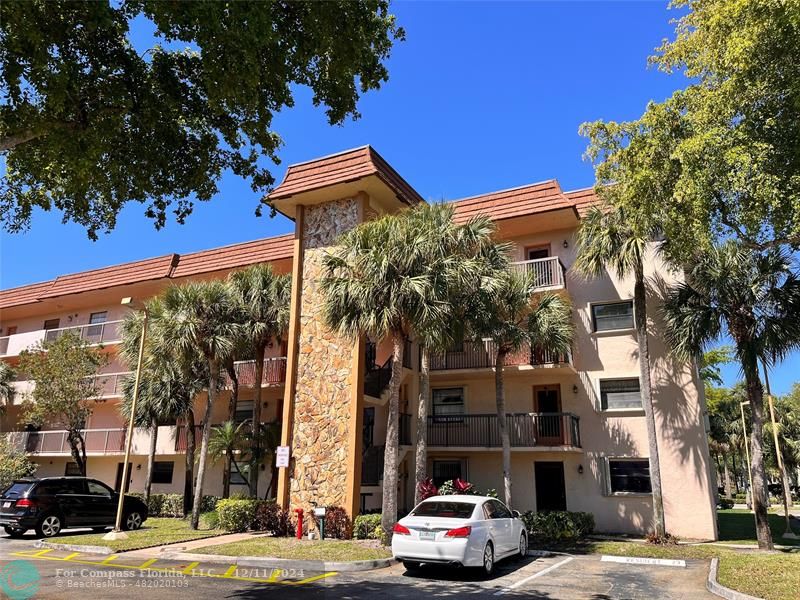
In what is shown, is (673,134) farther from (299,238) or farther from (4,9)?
(299,238)

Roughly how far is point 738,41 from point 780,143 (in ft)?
6.40

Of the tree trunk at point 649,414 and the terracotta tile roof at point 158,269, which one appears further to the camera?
the terracotta tile roof at point 158,269

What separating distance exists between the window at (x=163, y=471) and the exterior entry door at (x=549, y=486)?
1667cm

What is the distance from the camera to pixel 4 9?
20.2 feet

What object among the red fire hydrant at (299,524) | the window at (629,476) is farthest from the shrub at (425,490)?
the window at (629,476)

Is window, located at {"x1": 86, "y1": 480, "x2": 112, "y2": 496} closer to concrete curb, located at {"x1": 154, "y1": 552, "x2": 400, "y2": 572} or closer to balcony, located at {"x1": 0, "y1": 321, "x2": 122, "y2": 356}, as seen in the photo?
concrete curb, located at {"x1": 154, "y1": 552, "x2": 400, "y2": 572}

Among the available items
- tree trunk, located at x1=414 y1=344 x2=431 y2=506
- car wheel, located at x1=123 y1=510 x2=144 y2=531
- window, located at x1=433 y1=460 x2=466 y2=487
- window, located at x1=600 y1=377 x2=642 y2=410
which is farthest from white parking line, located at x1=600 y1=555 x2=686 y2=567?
car wheel, located at x1=123 y1=510 x2=144 y2=531

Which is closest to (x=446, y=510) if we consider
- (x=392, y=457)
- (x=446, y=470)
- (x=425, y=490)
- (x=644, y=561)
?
(x=392, y=457)

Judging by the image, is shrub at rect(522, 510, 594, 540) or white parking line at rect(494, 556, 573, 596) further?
shrub at rect(522, 510, 594, 540)

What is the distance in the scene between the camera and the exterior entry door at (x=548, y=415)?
1972 cm

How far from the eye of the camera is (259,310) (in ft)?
68.5

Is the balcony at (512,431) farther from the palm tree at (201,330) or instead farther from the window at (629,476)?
the palm tree at (201,330)

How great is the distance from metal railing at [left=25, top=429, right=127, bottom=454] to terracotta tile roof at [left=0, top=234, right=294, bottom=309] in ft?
24.1

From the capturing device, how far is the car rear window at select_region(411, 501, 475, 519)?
1109cm
